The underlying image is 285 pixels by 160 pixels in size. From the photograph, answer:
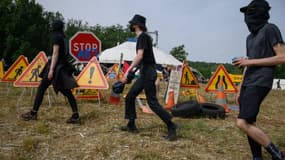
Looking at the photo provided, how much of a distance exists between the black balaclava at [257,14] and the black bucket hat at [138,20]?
1.67m

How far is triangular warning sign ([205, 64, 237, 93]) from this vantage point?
334 inches

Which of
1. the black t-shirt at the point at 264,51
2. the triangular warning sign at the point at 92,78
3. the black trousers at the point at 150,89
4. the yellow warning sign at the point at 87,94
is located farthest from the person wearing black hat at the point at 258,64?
the yellow warning sign at the point at 87,94

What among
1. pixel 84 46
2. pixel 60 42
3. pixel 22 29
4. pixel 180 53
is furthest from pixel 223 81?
pixel 180 53

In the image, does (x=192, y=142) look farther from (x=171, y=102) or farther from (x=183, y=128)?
(x=171, y=102)

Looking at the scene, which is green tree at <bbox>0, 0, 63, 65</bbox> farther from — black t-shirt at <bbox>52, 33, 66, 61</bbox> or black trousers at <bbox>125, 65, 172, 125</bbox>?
black trousers at <bbox>125, 65, 172, 125</bbox>

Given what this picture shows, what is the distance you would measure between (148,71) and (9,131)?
233 cm

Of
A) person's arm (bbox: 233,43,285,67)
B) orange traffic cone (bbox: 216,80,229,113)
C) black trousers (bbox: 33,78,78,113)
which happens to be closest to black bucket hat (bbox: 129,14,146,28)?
black trousers (bbox: 33,78,78,113)

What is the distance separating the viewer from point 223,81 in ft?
28.2

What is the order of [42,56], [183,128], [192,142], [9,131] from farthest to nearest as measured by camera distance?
[42,56]
[183,128]
[9,131]
[192,142]

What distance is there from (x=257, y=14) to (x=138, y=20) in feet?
6.03

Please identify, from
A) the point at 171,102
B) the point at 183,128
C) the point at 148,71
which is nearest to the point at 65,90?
the point at 148,71

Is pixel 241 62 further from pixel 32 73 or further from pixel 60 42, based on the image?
pixel 32 73

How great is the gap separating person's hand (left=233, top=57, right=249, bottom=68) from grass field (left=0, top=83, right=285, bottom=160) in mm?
1235

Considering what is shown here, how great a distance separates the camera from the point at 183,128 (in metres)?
5.05
